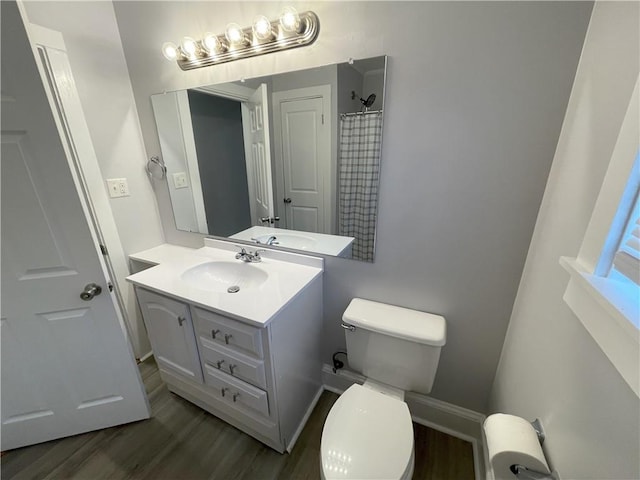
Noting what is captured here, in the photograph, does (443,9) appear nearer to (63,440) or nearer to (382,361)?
(382,361)

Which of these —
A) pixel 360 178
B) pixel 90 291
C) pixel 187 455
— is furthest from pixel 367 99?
pixel 187 455

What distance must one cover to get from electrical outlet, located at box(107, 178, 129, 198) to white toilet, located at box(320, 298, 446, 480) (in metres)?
1.61

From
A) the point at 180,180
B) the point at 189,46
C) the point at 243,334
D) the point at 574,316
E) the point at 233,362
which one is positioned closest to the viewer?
the point at 574,316

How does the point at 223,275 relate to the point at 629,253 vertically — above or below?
below

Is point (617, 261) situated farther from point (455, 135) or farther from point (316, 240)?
point (316, 240)

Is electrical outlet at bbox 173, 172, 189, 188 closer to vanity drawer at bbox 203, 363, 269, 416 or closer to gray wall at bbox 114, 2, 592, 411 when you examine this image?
gray wall at bbox 114, 2, 592, 411

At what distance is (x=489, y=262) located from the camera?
1039 millimetres

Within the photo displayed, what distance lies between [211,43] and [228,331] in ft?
4.46

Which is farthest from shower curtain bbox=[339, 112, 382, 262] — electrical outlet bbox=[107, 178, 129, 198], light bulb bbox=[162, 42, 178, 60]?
electrical outlet bbox=[107, 178, 129, 198]

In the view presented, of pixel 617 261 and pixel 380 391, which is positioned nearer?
pixel 617 261

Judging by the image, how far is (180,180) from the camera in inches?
68.0

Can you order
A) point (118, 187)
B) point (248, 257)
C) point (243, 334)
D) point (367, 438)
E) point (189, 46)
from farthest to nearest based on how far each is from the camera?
point (118, 187)
point (248, 257)
point (189, 46)
point (243, 334)
point (367, 438)

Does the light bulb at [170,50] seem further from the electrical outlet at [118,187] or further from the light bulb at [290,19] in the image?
the electrical outlet at [118,187]

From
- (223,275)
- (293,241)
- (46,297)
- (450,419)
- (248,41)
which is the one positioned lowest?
(450,419)
